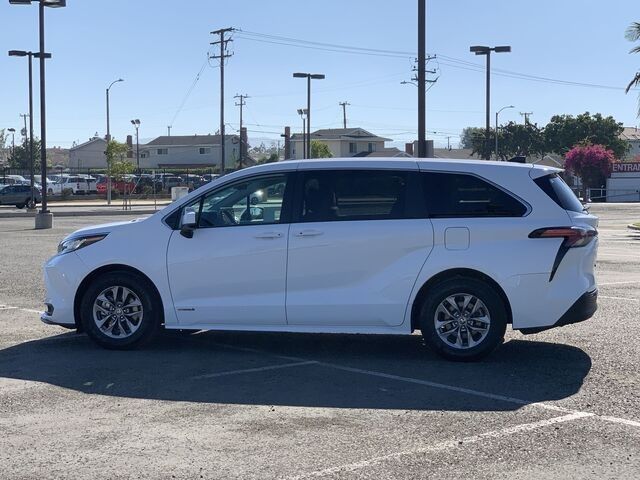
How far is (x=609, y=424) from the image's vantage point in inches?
254

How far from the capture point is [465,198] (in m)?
Result: 8.59

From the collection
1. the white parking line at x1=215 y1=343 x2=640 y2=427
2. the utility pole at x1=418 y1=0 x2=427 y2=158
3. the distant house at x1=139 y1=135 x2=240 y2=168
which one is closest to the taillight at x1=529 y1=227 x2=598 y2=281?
the white parking line at x1=215 y1=343 x2=640 y2=427

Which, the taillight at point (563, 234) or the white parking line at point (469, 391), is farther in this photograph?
the taillight at point (563, 234)

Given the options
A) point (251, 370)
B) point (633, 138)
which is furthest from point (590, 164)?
point (251, 370)

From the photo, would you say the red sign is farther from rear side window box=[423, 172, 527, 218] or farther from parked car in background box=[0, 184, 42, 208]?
rear side window box=[423, 172, 527, 218]

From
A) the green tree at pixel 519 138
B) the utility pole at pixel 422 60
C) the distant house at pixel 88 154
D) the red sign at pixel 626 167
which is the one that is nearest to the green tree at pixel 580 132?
the green tree at pixel 519 138

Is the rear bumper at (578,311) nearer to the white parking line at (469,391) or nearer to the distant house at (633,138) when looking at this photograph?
the white parking line at (469,391)

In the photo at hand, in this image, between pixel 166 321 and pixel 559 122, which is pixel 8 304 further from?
pixel 559 122

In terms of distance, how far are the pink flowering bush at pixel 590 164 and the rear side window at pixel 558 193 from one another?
68.6m

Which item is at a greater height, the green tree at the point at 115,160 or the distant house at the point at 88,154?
the distant house at the point at 88,154

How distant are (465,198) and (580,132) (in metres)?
92.6

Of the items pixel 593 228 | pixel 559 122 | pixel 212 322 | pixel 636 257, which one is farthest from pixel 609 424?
pixel 559 122

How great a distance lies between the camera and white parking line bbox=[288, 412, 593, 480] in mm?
5480

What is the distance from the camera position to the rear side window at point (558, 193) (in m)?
8.55
